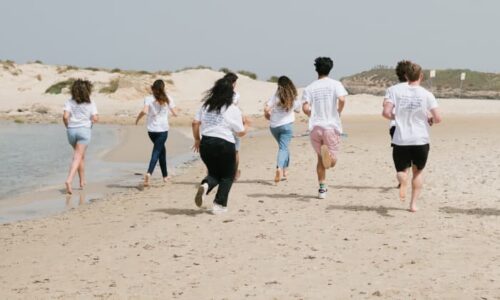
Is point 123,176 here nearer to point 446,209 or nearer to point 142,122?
point 446,209

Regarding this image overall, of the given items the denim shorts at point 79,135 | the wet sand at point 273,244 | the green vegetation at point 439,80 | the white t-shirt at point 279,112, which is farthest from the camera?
the green vegetation at point 439,80

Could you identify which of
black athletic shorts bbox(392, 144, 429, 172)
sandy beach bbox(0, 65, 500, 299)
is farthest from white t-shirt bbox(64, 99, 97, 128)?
black athletic shorts bbox(392, 144, 429, 172)

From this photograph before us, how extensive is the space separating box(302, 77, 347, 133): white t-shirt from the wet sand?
1.03 m

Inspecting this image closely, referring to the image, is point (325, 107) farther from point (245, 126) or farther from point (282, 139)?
point (282, 139)

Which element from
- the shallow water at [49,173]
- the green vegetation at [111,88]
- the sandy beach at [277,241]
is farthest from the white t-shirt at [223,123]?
the green vegetation at [111,88]

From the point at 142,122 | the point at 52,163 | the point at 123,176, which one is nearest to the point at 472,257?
the point at 123,176

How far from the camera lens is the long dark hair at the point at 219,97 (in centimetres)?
847

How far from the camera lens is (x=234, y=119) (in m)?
8.46

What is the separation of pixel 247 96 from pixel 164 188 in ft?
98.6

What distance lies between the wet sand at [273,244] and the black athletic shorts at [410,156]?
1.86 ft

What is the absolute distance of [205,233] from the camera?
7664 mm

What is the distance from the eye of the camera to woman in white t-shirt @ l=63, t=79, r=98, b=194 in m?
11.1

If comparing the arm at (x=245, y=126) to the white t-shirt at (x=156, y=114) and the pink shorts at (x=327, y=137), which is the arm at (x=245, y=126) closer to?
the pink shorts at (x=327, y=137)

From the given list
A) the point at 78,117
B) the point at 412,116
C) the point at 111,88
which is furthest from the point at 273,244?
the point at 111,88
